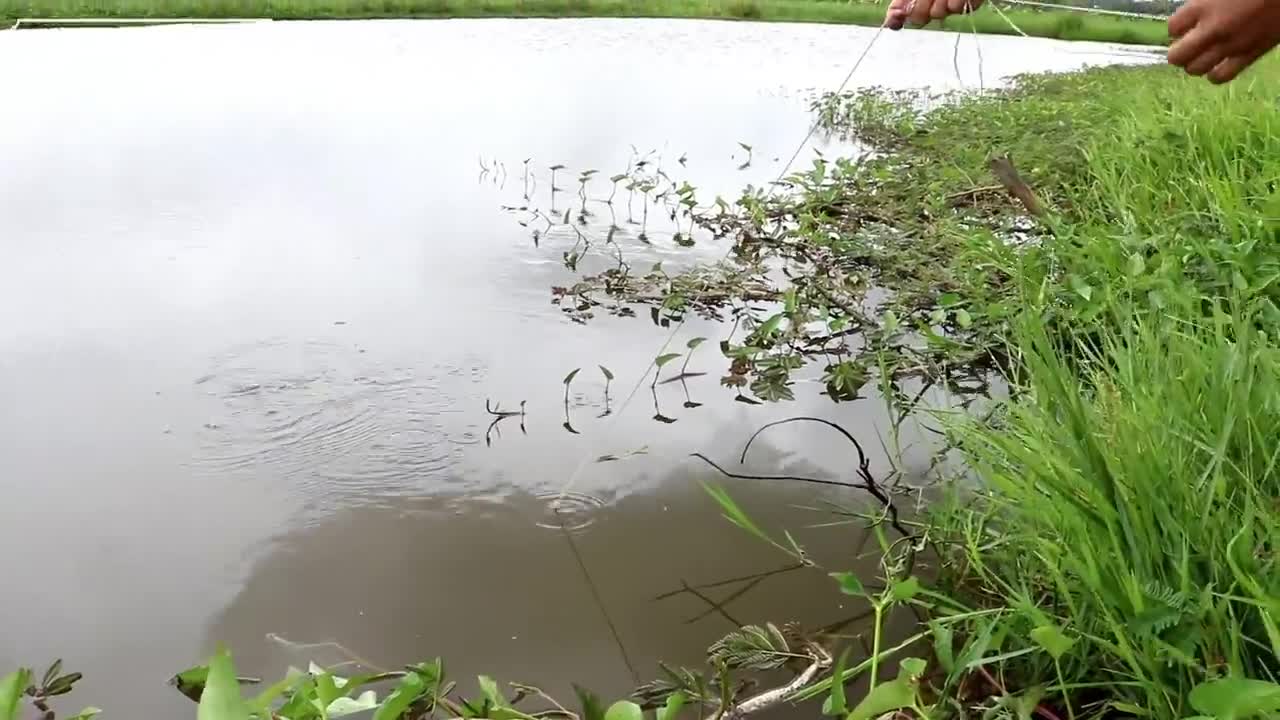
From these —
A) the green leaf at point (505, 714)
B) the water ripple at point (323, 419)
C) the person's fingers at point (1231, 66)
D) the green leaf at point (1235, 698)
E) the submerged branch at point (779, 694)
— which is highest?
the person's fingers at point (1231, 66)

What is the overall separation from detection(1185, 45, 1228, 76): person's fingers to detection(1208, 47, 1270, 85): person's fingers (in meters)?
0.01

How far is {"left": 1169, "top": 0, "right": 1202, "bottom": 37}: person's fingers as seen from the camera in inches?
45.4

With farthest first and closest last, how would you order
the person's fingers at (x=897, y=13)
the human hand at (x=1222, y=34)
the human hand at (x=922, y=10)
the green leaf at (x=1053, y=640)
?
the person's fingers at (x=897, y=13), the human hand at (x=922, y=10), the human hand at (x=1222, y=34), the green leaf at (x=1053, y=640)

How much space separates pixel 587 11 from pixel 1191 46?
11789 mm

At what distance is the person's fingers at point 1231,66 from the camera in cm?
116

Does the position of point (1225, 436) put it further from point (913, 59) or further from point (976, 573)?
point (913, 59)

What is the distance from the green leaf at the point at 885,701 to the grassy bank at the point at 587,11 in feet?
31.6

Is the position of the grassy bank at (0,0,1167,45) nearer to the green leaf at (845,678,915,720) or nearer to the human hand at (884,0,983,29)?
the human hand at (884,0,983,29)

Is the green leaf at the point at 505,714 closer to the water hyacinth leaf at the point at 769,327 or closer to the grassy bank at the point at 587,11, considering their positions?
the water hyacinth leaf at the point at 769,327

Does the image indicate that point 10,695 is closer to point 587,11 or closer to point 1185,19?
point 1185,19

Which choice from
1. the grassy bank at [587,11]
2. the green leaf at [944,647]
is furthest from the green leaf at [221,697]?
the grassy bank at [587,11]

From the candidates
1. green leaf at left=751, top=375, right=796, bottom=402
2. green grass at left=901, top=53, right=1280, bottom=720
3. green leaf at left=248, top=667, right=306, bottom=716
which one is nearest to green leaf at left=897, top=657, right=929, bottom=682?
green grass at left=901, top=53, right=1280, bottom=720

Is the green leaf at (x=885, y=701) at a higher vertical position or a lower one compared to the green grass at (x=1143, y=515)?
lower

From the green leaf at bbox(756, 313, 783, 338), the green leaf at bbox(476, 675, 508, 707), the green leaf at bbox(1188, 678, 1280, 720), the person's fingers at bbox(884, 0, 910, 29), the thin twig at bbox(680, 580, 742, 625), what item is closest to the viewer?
the green leaf at bbox(1188, 678, 1280, 720)
